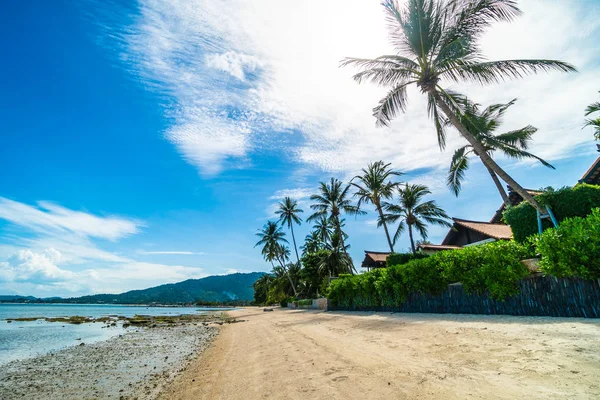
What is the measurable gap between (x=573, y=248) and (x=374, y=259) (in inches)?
981

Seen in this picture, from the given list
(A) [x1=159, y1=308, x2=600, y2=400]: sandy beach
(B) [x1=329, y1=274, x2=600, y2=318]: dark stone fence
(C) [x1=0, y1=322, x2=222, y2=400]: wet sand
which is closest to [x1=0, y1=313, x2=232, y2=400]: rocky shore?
(C) [x1=0, y1=322, x2=222, y2=400]: wet sand

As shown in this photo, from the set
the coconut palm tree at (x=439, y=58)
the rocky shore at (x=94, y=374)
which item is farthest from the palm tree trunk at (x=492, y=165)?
the rocky shore at (x=94, y=374)

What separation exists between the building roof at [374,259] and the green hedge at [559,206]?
1905 cm

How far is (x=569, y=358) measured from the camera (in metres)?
4.19

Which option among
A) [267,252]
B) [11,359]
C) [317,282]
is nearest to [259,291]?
[267,252]

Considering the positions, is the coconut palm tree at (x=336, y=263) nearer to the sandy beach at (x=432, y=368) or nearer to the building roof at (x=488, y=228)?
the building roof at (x=488, y=228)

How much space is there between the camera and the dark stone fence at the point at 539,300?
6702mm

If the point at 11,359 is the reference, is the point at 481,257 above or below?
above

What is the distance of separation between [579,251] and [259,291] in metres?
68.8

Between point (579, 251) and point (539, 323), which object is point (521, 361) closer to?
point (539, 323)

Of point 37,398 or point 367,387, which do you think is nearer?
point 367,387

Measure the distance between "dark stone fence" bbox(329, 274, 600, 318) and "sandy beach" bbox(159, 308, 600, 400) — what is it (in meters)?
0.51

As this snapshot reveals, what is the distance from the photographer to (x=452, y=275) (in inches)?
435

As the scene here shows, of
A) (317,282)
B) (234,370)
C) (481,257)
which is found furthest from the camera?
(317,282)
